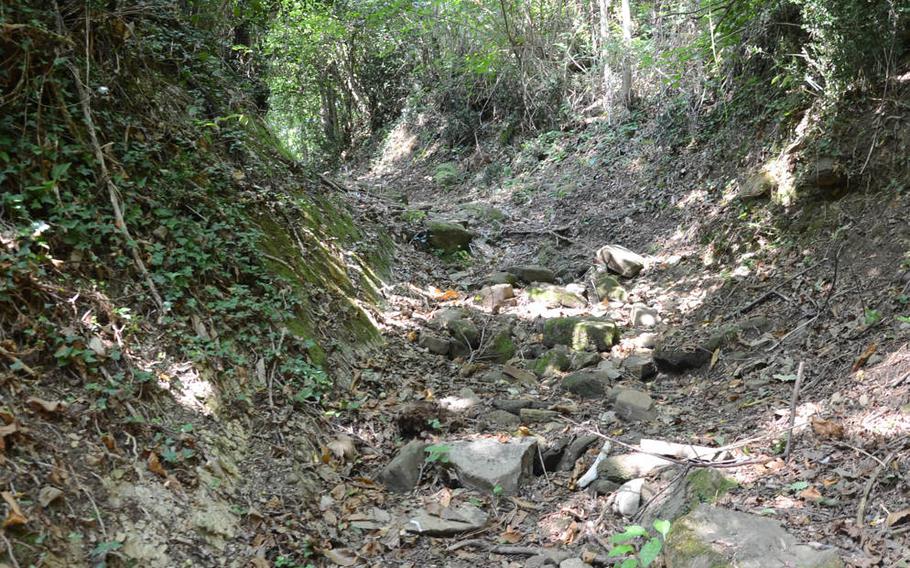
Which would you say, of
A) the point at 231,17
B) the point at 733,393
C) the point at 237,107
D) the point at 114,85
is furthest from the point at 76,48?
the point at 733,393

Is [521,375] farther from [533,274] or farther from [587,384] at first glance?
[533,274]

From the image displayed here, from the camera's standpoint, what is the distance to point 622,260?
838 cm

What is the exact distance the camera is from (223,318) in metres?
Answer: 4.52

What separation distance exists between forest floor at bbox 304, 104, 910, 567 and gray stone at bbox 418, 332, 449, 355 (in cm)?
4

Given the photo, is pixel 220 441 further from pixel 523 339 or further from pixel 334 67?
pixel 334 67

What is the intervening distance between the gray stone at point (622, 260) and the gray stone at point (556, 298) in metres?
0.83

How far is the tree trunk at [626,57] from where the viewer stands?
464 inches

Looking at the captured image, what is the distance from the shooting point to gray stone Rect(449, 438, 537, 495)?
4133 millimetres

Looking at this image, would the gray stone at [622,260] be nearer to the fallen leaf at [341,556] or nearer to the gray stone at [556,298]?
the gray stone at [556,298]

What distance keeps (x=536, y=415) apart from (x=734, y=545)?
2.43m

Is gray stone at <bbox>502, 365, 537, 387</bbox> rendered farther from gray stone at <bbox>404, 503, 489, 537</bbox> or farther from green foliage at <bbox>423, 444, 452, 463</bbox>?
gray stone at <bbox>404, 503, 489, 537</bbox>

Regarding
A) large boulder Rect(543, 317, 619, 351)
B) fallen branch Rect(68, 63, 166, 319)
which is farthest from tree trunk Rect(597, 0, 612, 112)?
fallen branch Rect(68, 63, 166, 319)

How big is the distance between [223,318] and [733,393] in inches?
152

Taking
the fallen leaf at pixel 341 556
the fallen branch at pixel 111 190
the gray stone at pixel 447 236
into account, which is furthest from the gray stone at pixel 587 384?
the gray stone at pixel 447 236
